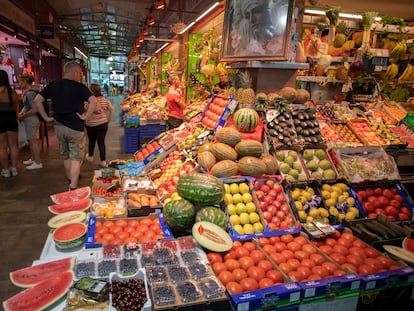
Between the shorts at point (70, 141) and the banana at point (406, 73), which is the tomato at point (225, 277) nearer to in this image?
the shorts at point (70, 141)

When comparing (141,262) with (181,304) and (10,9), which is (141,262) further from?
(10,9)

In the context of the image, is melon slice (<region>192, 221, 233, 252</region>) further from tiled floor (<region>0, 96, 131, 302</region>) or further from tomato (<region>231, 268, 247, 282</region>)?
tiled floor (<region>0, 96, 131, 302</region>)

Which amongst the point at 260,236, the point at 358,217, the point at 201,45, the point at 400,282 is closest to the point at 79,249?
the point at 260,236

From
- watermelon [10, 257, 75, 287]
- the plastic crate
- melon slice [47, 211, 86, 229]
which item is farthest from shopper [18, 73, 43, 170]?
watermelon [10, 257, 75, 287]

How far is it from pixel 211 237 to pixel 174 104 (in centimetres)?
543

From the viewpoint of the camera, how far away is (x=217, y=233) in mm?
2590

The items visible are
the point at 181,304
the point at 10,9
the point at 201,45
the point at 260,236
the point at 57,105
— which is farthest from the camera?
the point at 10,9

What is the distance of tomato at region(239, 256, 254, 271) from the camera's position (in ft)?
7.70

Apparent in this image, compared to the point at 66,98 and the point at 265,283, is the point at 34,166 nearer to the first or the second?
the point at 66,98

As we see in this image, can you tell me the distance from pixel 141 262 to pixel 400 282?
1914 mm

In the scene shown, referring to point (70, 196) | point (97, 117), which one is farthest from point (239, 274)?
point (97, 117)

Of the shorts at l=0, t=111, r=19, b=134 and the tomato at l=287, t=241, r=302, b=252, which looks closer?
the tomato at l=287, t=241, r=302, b=252

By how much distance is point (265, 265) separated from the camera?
236cm

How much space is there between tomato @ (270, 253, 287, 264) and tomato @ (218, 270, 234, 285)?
43cm
